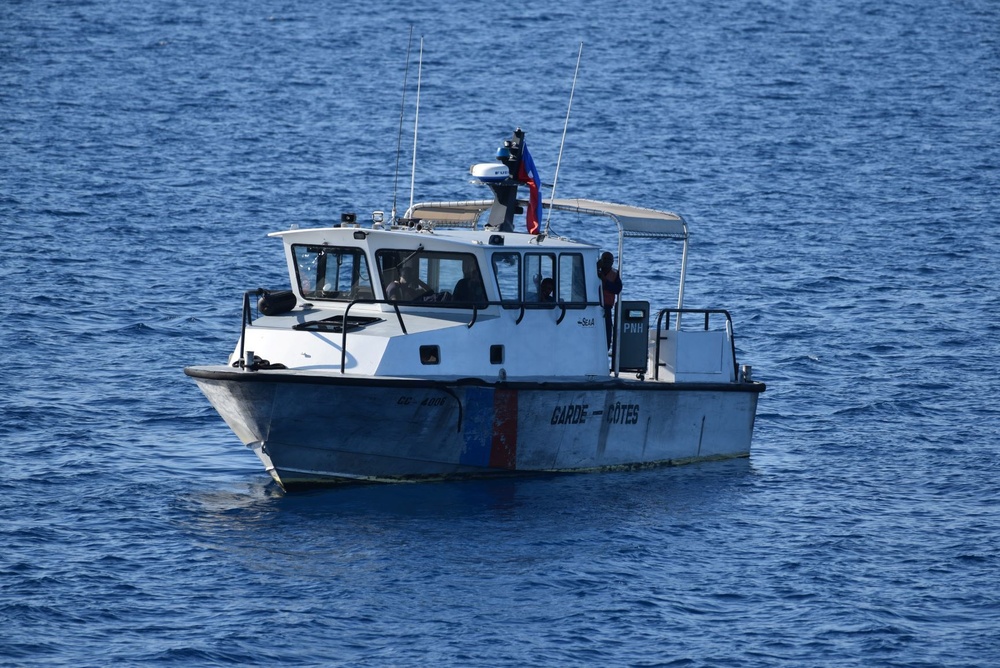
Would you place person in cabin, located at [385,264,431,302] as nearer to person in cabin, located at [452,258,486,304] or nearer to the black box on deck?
person in cabin, located at [452,258,486,304]

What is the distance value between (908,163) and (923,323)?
2141 cm

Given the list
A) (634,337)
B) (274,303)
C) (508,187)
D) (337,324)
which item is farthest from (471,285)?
(634,337)

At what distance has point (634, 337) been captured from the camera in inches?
837

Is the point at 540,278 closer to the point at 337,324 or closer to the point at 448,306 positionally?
the point at 448,306

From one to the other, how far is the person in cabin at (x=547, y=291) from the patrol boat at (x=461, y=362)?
33 millimetres

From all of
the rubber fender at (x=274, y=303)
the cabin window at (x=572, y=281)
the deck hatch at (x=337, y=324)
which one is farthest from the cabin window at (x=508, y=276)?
the rubber fender at (x=274, y=303)

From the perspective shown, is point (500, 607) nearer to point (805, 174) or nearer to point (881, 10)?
point (805, 174)

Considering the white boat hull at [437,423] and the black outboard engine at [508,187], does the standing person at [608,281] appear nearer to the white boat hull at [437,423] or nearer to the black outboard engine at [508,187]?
the white boat hull at [437,423]

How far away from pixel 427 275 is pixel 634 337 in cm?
325

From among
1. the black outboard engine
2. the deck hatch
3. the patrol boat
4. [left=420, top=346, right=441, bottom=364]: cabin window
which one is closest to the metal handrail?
the patrol boat

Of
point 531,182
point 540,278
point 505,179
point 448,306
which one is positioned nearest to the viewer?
point 448,306

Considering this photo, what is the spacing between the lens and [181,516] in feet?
60.3

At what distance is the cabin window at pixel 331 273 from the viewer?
1983 centimetres

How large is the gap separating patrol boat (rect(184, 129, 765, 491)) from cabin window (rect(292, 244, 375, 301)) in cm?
2
